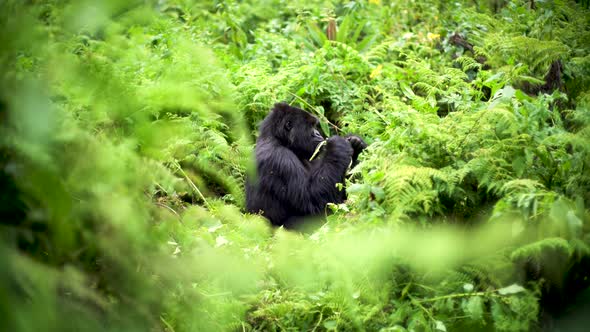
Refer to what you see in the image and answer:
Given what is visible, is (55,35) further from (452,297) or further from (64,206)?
(452,297)

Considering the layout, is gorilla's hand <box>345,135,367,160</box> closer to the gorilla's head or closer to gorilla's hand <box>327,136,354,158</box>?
gorilla's hand <box>327,136,354,158</box>

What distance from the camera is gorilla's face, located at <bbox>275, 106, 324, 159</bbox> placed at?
4.44 meters

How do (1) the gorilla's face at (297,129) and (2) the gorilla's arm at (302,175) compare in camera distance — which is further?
(1) the gorilla's face at (297,129)

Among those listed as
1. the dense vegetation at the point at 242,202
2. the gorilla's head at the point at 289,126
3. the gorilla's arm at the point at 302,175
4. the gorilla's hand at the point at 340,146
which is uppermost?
the dense vegetation at the point at 242,202

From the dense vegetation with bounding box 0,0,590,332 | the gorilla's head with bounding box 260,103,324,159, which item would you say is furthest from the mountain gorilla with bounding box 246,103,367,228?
the dense vegetation with bounding box 0,0,590,332

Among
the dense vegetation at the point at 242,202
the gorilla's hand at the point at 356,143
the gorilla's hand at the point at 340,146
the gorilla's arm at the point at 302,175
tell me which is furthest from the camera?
the gorilla's hand at the point at 356,143

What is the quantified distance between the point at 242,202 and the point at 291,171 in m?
0.57

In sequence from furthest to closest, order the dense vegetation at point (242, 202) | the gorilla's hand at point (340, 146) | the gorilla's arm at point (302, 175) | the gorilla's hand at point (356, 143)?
the gorilla's hand at point (356, 143) → the gorilla's hand at point (340, 146) → the gorilla's arm at point (302, 175) → the dense vegetation at point (242, 202)

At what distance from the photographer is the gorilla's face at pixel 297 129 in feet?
14.6

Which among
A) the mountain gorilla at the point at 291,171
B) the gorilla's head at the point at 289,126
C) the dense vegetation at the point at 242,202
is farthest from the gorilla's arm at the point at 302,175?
the dense vegetation at the point at 242,202

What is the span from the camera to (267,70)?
5.55 metres

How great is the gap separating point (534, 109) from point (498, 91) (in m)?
0.27

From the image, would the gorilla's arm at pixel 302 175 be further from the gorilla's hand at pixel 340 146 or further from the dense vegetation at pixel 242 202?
the dense vegetation at pixel 242 202

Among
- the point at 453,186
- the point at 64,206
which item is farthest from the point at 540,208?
the point at 64,206
